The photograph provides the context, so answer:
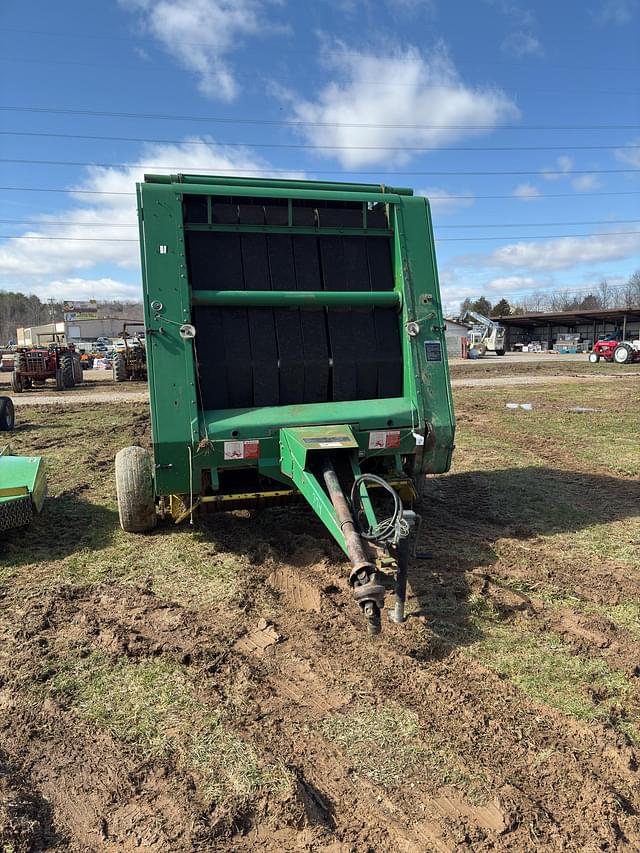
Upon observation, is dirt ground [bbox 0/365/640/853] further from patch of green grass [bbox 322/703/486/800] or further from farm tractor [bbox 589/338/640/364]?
farm tractor [bbox 589/338/640/364]

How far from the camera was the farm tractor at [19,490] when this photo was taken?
4.91 m

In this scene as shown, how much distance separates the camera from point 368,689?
2.92 meters

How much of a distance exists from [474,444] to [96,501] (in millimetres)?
5763

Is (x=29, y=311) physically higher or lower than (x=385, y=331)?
higher

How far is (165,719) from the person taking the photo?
273cm

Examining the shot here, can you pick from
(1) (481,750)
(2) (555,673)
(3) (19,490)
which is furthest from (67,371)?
(1) (481,750)

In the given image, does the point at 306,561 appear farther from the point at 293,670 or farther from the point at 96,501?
the point at 96,501

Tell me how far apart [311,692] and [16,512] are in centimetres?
327

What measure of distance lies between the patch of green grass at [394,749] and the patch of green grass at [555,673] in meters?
0.64

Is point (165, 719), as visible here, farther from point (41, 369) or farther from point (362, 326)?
point (41, 369)

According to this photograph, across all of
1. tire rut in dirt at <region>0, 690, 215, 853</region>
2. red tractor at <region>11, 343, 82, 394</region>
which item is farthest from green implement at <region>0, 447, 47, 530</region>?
red tractor at <region>11, 343, 82, 394</region>

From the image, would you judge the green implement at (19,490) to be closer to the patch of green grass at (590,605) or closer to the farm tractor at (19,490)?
the farm tractor at (19,490)

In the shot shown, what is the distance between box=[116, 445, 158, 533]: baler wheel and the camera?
4.91 meters

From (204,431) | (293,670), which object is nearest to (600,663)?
(293,670)
